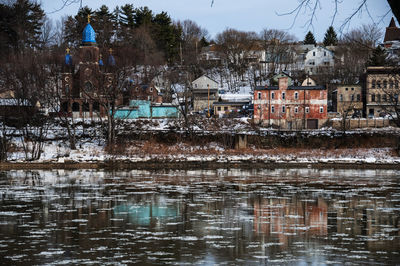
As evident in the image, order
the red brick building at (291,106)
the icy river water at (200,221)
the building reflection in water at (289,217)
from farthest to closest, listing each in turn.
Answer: the red brick building at (291,106)
the building reflection in water at (289,217)
the icy river water at (200,221)

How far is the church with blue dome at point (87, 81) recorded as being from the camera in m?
53.8

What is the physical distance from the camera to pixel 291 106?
66.6 meters

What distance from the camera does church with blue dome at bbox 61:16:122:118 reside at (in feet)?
177

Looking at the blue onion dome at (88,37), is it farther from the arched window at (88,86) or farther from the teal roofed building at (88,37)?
the arched window at (88,86)

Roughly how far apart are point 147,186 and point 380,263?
1869cm

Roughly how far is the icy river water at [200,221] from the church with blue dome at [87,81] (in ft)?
70.6

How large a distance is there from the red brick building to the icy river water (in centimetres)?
3145

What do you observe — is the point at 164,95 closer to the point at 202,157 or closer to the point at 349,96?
the point at 349,96

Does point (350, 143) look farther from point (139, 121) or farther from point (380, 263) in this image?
point (380, 263)

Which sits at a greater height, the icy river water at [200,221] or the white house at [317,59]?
the white house at [317,59]

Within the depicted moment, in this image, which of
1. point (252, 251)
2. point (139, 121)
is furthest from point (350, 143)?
point (252, 251)

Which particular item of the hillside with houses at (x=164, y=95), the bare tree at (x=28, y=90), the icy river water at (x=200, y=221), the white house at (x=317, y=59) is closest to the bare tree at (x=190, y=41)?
the hillside with houses at (x=164, y=95)

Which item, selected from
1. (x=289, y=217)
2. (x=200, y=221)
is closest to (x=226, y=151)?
(x=289, y=217)

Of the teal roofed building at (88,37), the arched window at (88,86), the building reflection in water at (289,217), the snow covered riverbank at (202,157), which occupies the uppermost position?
the teal roofed building at (88,37)
